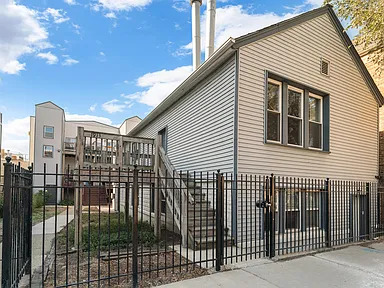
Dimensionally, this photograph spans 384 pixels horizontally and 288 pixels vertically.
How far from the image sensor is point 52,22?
11.4 m

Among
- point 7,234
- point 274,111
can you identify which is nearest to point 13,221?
point 7,234

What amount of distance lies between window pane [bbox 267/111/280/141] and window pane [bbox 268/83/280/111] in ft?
0.71

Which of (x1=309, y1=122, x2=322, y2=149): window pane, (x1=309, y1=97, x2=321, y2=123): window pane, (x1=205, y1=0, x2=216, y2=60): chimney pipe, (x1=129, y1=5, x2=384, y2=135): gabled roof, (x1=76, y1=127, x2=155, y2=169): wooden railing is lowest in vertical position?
(x1=76, y1=127, x2=155, y2=169): wooden railing

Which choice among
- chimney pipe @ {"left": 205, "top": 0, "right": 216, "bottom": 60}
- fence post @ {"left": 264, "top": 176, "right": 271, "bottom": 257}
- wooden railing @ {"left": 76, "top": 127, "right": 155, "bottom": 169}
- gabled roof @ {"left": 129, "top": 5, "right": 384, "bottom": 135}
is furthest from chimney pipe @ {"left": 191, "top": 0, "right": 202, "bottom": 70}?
fence post @ {"left": 264, "top": 176, "right": 271, "bottom": 257}

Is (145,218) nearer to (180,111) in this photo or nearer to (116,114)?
(180,111)

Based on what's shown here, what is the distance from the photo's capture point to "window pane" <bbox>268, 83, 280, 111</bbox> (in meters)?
8.08

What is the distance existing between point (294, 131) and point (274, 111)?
3.43 feet

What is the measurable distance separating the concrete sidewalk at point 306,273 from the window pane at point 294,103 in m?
4.07

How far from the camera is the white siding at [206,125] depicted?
731 centimetres

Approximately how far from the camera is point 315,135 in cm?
909

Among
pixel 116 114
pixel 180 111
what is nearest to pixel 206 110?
pixel 180 111

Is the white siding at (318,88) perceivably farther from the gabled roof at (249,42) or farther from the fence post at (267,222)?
the fence post at (267,222)

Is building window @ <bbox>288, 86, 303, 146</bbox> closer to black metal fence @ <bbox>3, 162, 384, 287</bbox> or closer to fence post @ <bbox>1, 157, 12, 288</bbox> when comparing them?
black metal fence @ <bbox>3, 162, 384, 287</bbox>

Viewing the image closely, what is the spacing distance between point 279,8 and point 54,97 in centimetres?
2183
